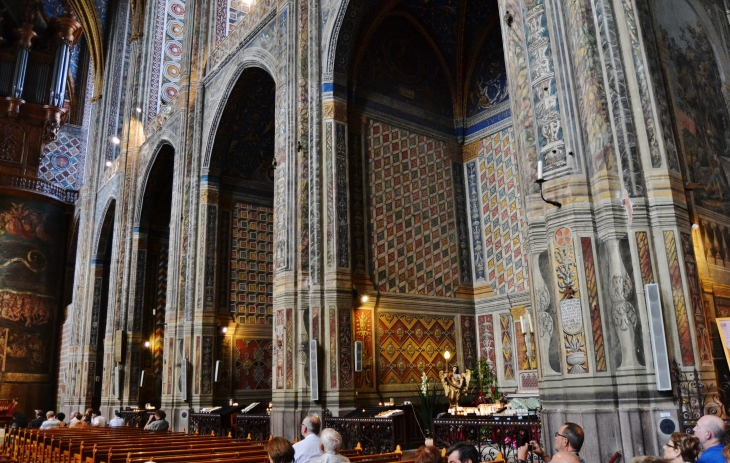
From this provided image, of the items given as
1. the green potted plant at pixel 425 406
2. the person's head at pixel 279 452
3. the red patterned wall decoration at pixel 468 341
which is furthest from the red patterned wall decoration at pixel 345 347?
the person's head at pixel 279 452

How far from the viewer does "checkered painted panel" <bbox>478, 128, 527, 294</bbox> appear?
47.6ft

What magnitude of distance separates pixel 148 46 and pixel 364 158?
1491cm

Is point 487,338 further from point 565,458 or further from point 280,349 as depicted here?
point 565,458

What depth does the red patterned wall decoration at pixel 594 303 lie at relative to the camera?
6.70m

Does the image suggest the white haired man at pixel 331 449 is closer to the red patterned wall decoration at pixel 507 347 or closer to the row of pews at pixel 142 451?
the row of pews at pixel 142 451

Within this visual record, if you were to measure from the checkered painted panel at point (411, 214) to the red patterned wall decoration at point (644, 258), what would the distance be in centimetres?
715

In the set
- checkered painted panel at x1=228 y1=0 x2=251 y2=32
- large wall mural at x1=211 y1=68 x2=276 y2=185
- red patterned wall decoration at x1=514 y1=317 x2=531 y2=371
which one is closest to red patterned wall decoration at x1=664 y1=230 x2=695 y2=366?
red patterned wall decoration at x1=514 y1=317 x2=531 y2=371

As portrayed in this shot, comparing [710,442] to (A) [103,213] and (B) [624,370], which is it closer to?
(B) [624,370]

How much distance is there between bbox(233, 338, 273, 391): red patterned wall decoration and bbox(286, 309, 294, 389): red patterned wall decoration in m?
5.86

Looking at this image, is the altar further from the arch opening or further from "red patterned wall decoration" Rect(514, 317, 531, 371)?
the arch opening

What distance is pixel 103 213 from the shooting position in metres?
26.4

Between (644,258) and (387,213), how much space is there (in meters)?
7.70

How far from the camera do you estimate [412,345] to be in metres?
13.6

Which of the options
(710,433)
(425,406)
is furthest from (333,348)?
(710,433)
